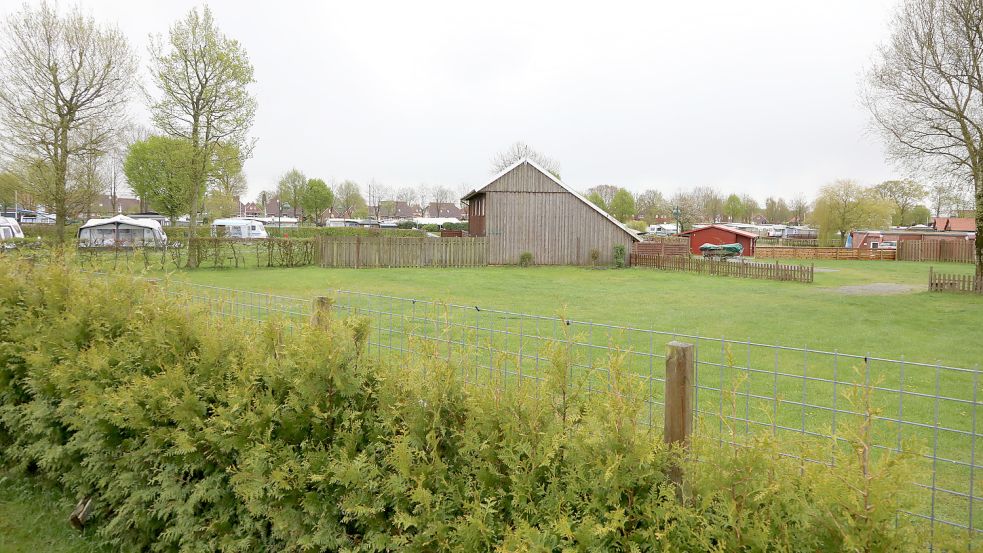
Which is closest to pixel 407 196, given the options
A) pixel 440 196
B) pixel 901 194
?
pixel 440 196

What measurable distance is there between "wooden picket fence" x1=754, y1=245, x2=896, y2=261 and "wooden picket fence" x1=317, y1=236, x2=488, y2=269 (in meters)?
27.8

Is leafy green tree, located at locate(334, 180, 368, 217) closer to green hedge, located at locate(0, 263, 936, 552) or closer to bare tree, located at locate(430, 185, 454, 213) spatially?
bare tree, located at locate(430, 185, 454, 213)

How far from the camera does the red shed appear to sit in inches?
1961

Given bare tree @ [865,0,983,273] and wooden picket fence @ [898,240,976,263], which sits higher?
bare tree @ [865,0,983,273]

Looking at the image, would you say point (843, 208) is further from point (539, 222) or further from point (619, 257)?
point (539, 222)

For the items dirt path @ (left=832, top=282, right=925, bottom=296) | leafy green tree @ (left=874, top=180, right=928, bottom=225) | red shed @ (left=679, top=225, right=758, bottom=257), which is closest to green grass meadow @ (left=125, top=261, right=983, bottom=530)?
dirt path @ (left=832, top=282, right=925, bottom=296)

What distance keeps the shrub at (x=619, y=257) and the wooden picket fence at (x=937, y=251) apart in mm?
27721

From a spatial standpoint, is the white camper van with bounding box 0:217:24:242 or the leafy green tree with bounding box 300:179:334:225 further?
the leafy green tree with bounding box 300:179:334:225

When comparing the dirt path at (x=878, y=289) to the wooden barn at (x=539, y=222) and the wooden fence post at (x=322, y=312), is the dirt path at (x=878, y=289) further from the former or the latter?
the wooden fence post at (x=322, y=312)

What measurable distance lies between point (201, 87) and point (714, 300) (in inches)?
881

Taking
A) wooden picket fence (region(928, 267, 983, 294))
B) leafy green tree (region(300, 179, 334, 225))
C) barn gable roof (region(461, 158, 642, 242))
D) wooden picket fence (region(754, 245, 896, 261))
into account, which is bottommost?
wooden picket fence (region(928, 267, 983, 294))

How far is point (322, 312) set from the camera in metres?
3.96

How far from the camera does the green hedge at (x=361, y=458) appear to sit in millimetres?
2242

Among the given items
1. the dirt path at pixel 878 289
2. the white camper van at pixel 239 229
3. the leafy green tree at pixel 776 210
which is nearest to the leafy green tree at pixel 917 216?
the leafy green tree at pixel 776 210
